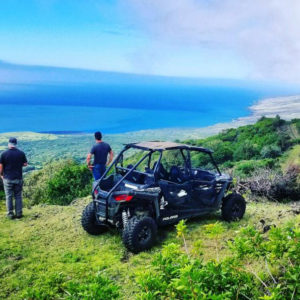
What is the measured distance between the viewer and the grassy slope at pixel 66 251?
291 inches

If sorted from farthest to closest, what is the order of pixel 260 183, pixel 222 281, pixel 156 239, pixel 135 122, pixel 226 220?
pixel 135 122 → pixel 260 183 → pixel 226 220 → pixel 156 239 → pixel 222 281

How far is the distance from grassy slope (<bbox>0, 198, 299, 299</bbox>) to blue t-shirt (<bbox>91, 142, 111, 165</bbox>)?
1.67m

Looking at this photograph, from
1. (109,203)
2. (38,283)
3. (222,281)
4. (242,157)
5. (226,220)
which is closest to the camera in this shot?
(222,281)

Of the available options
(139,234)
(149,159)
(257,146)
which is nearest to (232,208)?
(149,159)

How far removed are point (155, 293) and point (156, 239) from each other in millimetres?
5483

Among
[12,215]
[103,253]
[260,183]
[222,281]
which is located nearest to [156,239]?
[103,253]

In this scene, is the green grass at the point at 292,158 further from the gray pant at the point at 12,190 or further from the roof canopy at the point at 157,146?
the gray pant at the point at 12,190

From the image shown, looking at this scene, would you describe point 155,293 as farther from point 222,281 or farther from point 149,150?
point 149,150

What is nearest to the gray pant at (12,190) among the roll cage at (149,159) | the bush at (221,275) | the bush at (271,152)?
the roll cage at (149,159)

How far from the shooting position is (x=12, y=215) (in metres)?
11.2

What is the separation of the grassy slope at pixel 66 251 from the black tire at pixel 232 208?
Result: 0.22 metres

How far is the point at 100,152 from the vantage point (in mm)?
11516

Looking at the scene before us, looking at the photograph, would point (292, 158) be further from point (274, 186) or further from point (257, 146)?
point (274, 186)

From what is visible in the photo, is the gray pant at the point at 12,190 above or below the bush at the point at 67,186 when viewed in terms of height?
above
